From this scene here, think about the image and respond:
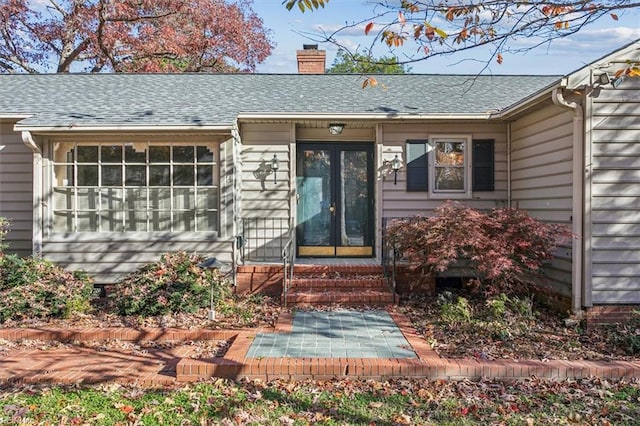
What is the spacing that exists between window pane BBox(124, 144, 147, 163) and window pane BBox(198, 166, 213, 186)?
93 centimetres

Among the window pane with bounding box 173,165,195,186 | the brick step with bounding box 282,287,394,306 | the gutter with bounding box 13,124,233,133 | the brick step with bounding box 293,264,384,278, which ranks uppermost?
the gutter with bounding box 13,124,233,133

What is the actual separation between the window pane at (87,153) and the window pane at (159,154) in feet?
2.99

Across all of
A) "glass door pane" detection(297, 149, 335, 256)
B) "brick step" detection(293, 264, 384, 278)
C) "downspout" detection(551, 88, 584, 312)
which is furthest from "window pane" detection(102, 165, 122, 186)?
"downspout" detection(551, 88, 584, 312)

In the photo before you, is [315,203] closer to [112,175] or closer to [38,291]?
[112,175]

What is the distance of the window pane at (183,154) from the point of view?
313 inches

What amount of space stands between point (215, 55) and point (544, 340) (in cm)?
1667

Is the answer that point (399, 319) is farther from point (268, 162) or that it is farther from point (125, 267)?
point (125, 267)

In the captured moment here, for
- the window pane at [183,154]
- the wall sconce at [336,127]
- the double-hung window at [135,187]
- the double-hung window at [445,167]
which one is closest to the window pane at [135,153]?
the double-hung window at [135,187]

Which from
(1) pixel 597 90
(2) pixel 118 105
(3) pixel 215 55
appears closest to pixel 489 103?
(1) pixel 597 90

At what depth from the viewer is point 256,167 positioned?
8.57m

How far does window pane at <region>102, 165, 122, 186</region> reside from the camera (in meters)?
7.95

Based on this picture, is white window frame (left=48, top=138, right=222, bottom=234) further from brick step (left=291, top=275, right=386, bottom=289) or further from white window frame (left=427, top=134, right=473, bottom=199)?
white window frame (left=427, top=134, right=473, bottom=199)

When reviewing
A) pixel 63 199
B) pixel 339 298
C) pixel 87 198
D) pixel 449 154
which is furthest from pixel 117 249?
pixel 449 154

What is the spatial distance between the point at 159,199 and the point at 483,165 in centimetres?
563
